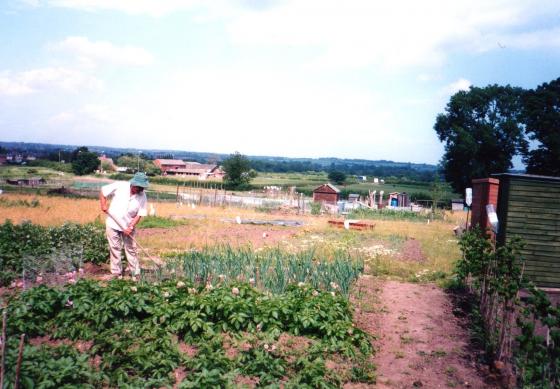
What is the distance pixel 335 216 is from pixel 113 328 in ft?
68.8

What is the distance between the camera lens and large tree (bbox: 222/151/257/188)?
52625 mm

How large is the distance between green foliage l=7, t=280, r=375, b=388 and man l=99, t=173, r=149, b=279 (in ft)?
5.77

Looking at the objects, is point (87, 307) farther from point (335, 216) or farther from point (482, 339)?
point (335, 216)

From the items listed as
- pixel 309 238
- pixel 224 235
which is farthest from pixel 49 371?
pixel 309 238

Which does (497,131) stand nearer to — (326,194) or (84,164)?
(326,194)

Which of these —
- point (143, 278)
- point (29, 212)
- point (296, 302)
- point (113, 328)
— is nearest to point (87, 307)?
point (113, 328)

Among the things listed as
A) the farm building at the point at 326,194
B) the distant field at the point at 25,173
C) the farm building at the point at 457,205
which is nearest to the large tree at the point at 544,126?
the farm building at the point at 457,205

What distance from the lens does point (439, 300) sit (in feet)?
25.6

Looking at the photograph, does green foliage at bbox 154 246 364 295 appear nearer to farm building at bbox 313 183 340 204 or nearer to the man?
the man

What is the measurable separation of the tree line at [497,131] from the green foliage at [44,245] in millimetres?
30767

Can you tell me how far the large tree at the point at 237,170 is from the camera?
52.6 m

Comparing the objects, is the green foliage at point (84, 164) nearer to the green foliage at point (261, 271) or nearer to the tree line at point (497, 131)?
the tree line at point (497, 131)

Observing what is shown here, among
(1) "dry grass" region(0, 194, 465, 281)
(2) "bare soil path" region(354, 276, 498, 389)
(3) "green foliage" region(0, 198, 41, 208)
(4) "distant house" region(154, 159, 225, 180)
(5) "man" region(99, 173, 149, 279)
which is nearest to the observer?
(2) "bare soil path" region(354, 276, 498, 389)

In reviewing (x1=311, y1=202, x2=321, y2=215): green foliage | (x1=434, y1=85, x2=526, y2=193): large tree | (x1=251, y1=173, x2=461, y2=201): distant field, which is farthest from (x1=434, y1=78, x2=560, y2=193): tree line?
(x1=311, y1=202, x2=321, y2=215): green foliage
